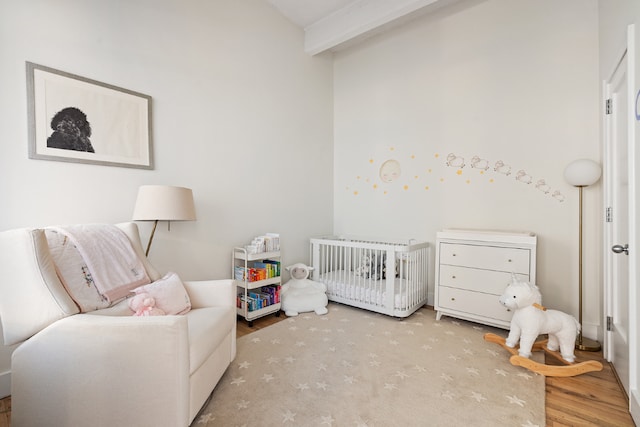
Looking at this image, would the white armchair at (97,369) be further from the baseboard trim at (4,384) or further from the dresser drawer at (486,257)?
the dresser drawer at (486,257)

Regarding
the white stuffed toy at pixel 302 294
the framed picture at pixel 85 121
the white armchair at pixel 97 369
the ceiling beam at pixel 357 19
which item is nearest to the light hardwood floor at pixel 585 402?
the white armchair at pixel 97 369

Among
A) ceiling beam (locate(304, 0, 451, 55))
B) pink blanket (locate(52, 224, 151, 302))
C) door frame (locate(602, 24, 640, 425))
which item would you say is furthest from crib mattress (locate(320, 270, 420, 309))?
ceiling beam (locate(304, 0, 451, 55))

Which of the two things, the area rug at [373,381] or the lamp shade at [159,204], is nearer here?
the area rug at [373,381]

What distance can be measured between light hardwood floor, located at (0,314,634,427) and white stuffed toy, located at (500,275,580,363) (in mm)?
187

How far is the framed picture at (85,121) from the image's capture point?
178 centimetres

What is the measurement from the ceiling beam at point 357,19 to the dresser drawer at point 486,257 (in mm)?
2213

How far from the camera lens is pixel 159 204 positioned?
1.98 meters

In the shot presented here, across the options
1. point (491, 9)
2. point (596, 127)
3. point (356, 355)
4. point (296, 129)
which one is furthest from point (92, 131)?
point (596, 127)

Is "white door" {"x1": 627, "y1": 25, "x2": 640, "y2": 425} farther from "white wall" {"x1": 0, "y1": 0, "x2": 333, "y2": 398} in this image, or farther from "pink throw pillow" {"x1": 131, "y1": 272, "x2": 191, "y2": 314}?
"white wall" {"x1": 0, "y1": 0, "x2": 333, "y2": 398}

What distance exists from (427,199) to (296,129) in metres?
1.69

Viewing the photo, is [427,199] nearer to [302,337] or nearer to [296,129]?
[296,129]

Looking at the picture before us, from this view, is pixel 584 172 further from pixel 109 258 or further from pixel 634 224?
pixel 109 258

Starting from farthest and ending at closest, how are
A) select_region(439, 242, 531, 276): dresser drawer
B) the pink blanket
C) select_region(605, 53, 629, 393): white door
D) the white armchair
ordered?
select_region(439, 242, 531, 276): dresser drawer, select_region(605, 53, 629, 393): white door, the pink blanket, the white armchair

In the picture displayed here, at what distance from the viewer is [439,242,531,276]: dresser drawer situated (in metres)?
2.36
